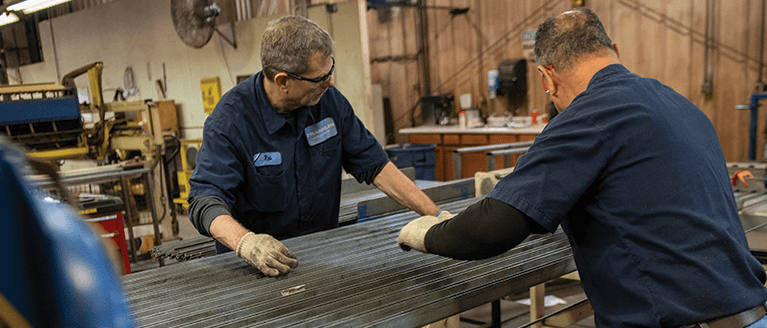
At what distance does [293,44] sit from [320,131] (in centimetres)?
37

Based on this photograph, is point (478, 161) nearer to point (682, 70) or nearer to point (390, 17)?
point (682, 70)

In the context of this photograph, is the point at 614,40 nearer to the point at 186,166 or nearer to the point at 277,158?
the point at 186,166

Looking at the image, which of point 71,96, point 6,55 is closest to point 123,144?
point 71,96

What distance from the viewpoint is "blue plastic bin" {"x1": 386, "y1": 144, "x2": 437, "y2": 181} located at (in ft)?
21.2

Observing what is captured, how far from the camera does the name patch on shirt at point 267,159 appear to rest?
1853mm

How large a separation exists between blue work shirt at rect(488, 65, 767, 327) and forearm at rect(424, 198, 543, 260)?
0.03 metres

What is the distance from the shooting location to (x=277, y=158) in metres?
1.89

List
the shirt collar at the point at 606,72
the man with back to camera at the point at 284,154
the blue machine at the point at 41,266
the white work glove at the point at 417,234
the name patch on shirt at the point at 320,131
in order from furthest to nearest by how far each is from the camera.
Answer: the name patch on shirt at the point at 320,131, the man with back to camera at the point at 284,154, the white work glove at the point at 417,234, the shirt collar at the point at 606,72, the blue machine at the point at 41,266

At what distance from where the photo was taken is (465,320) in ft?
11.7

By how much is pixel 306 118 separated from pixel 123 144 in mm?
4030

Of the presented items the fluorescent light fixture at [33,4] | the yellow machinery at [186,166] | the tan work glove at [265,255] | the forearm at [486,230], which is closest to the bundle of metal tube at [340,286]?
the tan work glove at [265,255]

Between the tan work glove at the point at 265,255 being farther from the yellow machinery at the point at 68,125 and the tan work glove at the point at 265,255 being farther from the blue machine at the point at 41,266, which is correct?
the yellow machinery at the point at 68,125

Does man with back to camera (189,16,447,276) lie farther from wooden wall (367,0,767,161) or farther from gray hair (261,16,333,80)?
wooden wall (367,0,767,161)

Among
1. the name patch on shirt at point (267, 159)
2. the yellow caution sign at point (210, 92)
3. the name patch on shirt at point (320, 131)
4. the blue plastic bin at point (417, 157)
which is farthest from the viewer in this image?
the yellow caution sign at point (210, 92)
